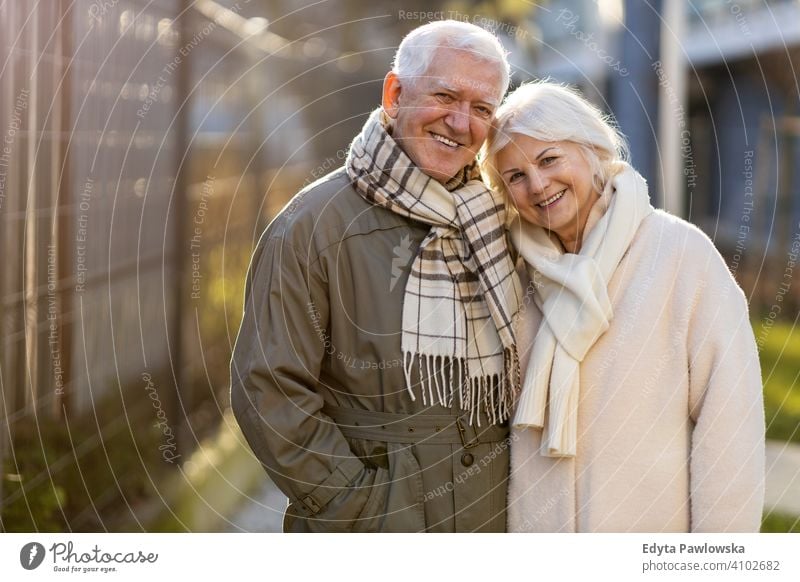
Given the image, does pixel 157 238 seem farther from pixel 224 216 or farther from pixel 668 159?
pixel 668 159

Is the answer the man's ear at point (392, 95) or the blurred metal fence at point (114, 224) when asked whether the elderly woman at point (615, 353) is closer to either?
the man's ear at point (392, 95)

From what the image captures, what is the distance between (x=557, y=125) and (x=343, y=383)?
0.81 meters

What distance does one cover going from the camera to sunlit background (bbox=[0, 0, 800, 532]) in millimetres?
3623

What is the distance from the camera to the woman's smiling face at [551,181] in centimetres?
249

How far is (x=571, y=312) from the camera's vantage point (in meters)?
2.47

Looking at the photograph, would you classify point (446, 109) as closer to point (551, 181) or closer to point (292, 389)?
point (551, 181)

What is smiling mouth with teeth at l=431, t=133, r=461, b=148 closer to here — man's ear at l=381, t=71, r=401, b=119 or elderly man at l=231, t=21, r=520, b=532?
elderly man at l=231, t=21, r=520, b=532

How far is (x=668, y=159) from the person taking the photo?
5441mm
